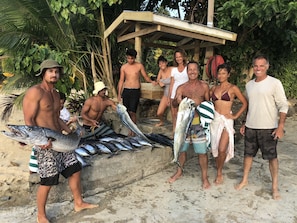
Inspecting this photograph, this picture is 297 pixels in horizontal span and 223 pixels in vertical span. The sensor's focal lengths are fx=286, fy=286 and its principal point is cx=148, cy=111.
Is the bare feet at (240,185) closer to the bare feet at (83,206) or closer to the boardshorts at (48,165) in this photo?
the bare feet at (83,206)

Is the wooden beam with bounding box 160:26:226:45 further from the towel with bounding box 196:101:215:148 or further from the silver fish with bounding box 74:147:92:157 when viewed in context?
the silver fish with bounding box 74:147:92:157

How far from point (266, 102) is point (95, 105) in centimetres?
312

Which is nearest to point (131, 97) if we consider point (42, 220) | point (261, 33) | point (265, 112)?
point (265, 112)

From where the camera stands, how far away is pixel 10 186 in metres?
5.40

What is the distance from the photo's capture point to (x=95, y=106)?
550 cm

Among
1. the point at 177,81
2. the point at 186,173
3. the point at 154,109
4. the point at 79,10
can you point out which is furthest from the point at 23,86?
the point at 186,173

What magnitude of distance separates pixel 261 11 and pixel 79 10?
12.4 feet

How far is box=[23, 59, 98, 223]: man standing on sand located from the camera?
9.59 feet

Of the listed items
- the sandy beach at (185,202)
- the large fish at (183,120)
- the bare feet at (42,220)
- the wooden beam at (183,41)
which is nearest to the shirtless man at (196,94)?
the large fish at (183,120)

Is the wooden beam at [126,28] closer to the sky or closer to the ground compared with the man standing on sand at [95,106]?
closer to the sky

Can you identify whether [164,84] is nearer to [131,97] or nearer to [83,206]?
[131,97]

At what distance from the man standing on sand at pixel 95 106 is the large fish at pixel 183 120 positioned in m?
1.89

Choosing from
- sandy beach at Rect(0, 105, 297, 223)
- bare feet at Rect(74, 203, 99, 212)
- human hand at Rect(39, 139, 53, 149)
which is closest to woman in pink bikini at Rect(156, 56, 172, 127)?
sandy beach at Rect(0, 105, 297, 223)

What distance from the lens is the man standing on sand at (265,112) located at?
3623 mm
